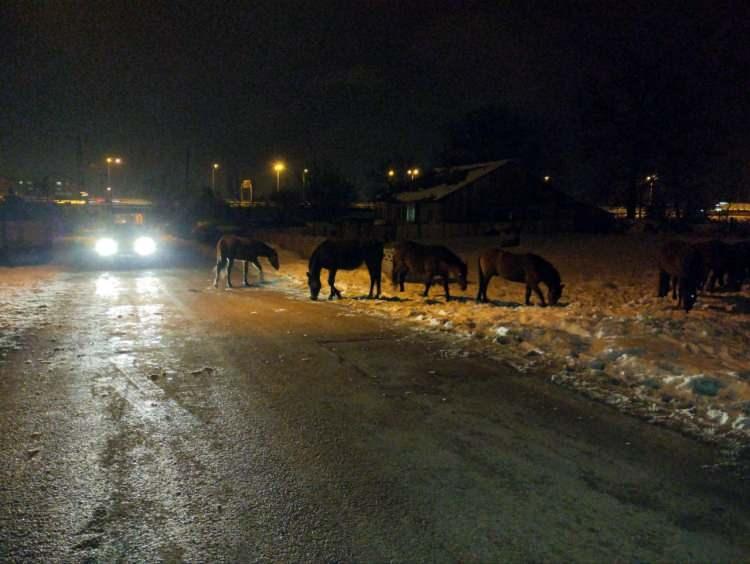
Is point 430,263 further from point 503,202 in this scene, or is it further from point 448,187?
point 448,187

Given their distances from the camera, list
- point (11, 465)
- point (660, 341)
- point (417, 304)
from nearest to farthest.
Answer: point (11, 465) → point (660, 341) → point (417, 304)

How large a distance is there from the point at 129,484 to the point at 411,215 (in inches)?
1846

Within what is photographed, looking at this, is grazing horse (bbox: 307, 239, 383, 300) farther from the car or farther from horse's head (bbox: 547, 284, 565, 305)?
the car

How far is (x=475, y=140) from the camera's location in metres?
82.7

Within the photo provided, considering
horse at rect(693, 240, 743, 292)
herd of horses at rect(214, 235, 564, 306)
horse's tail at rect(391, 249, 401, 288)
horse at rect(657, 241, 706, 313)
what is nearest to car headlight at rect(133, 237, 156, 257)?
herd of horses at rect(214, 235, 564, 306)

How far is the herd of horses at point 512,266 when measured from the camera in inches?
592

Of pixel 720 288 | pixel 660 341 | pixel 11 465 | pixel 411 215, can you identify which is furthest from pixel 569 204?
pixel 11 465

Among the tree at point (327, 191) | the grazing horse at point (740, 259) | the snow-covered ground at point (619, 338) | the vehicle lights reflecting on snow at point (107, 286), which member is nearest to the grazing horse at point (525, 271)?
the snow-covered ground at point (619, 338)

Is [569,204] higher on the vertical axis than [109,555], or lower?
higher

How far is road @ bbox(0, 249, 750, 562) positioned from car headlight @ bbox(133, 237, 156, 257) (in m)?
27.4

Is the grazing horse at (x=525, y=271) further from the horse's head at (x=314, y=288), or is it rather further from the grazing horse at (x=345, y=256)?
the horse's head at (x=314, y=288)

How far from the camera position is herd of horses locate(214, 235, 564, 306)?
15430 millimetres

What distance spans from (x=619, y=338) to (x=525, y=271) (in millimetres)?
6149

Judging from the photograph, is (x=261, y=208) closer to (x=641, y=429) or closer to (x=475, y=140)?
(x=475, y=140)
